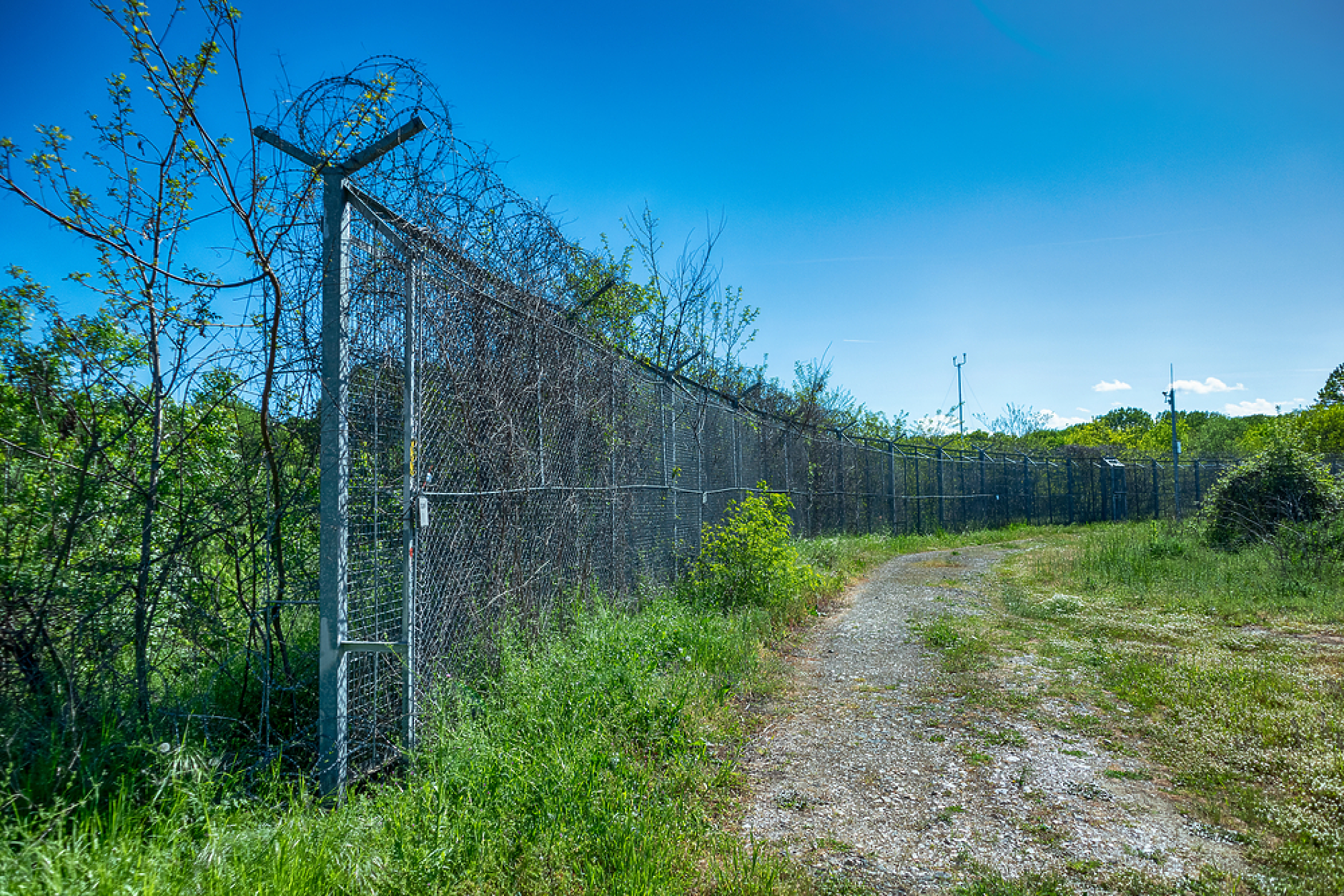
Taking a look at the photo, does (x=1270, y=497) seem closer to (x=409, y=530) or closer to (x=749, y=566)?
(x=749, y=566)

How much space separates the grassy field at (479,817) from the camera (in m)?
Result: 2.14

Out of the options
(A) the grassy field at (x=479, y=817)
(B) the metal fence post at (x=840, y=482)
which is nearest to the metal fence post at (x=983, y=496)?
(B) the metal fence post at (x=840, y=482)

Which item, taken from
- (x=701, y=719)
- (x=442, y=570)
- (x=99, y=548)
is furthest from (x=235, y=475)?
(x=701, y=719)

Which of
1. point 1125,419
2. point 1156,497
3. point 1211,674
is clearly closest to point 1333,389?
point 1125,419

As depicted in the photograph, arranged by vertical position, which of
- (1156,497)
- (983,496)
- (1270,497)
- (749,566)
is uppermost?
(1270,497)

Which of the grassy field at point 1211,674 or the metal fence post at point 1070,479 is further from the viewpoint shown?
the metal fence post at point 1070,479

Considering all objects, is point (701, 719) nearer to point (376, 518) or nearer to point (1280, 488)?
point (376, 518)

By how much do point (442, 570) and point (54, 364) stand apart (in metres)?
1.76

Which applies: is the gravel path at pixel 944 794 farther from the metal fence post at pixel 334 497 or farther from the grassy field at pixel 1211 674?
the metal fence post at pixel 334 497

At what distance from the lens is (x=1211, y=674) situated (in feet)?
16.0

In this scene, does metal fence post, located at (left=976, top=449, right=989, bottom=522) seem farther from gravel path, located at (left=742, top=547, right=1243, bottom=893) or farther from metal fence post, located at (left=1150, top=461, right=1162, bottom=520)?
gravel path, located at (left=742, top=547, right=1243, bottom=893)

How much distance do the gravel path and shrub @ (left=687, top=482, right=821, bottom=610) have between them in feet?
5.09

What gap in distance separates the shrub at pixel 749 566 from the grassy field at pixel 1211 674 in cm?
152

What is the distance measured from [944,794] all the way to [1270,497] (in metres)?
10.9
